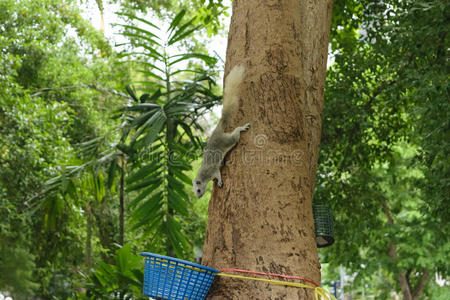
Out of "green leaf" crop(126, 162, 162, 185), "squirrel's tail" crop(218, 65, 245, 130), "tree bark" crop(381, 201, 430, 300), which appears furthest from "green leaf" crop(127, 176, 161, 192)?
"tree bark" crop(381, 201, 430, 300)

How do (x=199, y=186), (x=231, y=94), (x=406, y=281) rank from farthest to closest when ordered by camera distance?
1. (x=406, y=281)
2. (x=199, y=186)
3. (x=231, y=94)

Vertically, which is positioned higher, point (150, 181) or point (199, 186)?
point (150, 181)

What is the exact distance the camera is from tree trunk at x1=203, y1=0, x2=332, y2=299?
200 cm

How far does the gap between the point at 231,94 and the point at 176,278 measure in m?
0.86

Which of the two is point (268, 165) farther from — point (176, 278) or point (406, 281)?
point (406, 281)

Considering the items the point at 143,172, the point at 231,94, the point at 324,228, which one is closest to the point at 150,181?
the point at 143,172

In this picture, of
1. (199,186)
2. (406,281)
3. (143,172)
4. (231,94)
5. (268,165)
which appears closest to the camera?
(268,165)

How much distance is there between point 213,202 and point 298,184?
375 millimetres

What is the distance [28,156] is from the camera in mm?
5863

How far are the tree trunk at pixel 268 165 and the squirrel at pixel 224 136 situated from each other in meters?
0.03

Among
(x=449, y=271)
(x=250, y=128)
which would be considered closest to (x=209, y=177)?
(x=250, y=128)

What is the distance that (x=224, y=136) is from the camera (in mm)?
2234

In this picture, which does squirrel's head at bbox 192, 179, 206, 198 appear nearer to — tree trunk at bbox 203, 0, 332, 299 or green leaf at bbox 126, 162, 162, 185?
tree trunk at bbox 203, 0, 332, 299

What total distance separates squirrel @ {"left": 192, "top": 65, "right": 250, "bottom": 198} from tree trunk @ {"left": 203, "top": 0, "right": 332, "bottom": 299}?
3 cm
